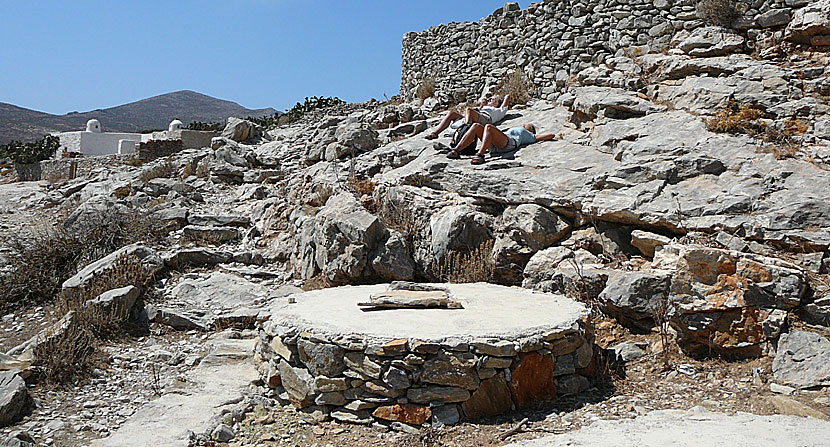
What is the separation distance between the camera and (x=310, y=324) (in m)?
4.29

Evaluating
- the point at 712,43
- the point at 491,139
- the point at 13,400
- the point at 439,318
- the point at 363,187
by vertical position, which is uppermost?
the point at 712,43

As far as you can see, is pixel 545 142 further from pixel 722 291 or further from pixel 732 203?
pixel 722 291

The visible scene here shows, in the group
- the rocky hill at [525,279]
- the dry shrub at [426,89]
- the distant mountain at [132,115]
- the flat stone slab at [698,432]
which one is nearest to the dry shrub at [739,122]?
the rocky hill at [525,279]

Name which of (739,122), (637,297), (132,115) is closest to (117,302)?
(637,297)

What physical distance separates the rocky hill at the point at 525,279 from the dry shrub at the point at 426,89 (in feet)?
15.3

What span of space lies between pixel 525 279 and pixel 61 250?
6.58 metres

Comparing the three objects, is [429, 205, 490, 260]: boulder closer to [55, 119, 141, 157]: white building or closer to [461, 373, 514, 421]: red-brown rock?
[461, 373, 514, 421]: red-brown rock

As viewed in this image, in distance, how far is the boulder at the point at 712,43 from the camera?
8.03m

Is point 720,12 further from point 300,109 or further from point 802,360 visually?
point 300,109

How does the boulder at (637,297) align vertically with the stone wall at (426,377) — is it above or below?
above

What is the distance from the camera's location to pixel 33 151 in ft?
70.6

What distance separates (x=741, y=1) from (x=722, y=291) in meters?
5.92

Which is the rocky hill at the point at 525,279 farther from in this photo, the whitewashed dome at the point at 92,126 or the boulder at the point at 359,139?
the whitewashed dome at the point at 92,126

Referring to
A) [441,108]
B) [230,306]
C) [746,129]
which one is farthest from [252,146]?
[746,129]
